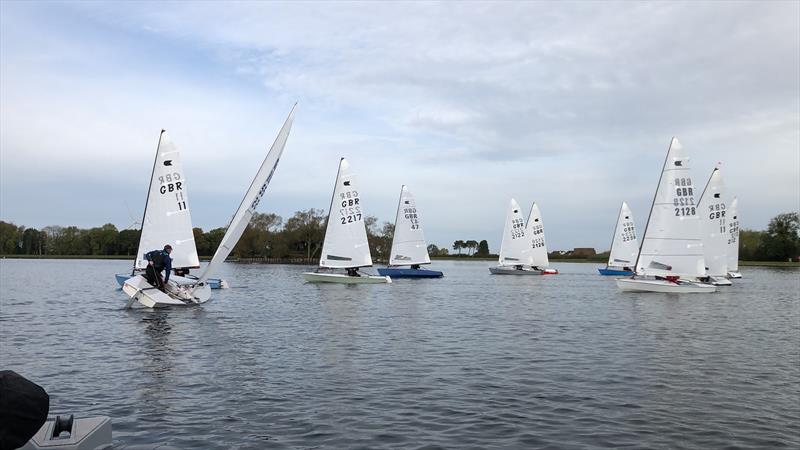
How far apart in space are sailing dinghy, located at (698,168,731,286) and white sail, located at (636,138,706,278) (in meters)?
11.1

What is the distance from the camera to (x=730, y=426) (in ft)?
31.5

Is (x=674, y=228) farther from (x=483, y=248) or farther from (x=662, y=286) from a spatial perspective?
(x=483, y=248)

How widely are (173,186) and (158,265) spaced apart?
7.35 meters

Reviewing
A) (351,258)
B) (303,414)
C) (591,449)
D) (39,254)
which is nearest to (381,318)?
(303,414)

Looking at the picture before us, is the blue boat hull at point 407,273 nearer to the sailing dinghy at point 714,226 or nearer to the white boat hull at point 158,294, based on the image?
the sailing dinghy at point 714,226

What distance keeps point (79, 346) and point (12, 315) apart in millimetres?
9727

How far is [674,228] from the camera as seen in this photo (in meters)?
Result: 39.0

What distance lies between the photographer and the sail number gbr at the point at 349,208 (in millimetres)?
44906

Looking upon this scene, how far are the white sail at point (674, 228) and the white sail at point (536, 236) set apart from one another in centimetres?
2890

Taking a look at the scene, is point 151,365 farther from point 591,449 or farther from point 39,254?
point 39,254

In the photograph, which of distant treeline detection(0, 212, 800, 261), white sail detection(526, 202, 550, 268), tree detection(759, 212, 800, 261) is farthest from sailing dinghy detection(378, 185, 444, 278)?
tree detection(759, 212, 800, 261)

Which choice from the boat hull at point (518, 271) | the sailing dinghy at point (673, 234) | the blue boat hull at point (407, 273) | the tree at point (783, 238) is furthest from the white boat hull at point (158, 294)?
the tree at point (783, 238)

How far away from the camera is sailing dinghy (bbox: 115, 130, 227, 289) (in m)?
30.9

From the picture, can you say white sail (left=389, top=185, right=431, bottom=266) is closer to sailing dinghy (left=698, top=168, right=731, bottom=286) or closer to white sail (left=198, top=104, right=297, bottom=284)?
sailing dinghy (left=698, top=168, right=731, bottom=286)
